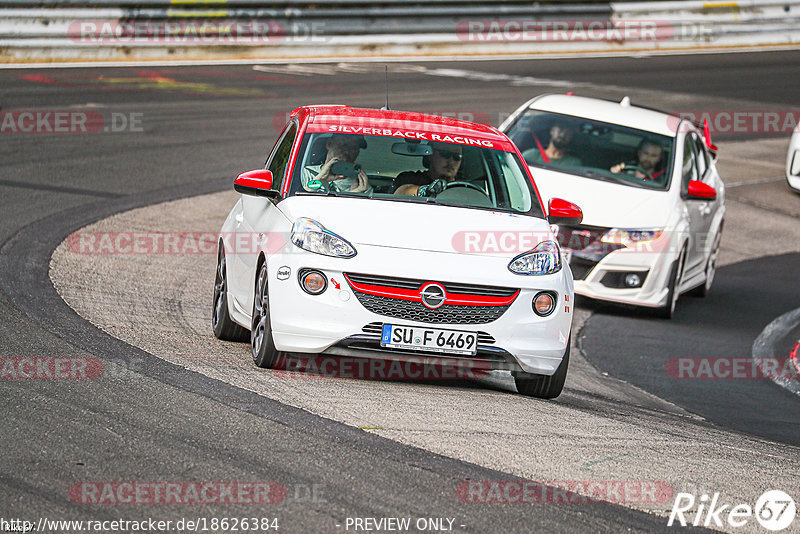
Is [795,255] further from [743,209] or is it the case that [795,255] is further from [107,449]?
Answer: [107,449]

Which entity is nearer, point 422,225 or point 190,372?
point 190,372

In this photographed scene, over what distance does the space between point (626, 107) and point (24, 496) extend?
976 centimetres

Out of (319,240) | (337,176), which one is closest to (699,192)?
(337,176)

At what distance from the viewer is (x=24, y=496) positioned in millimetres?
4805

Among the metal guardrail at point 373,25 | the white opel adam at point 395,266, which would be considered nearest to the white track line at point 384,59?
the metal guardrail at point 373,25

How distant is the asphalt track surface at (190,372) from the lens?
506cm

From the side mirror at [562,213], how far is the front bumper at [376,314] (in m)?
0.96

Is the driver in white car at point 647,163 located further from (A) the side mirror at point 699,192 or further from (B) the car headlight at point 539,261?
(B) the car headlight at point 539,261

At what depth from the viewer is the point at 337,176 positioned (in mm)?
8148

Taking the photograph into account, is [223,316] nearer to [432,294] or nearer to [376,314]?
[376,314]

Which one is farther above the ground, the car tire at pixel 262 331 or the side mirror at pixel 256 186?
the side mirror at pixel 256 186

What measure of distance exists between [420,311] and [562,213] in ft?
5.19

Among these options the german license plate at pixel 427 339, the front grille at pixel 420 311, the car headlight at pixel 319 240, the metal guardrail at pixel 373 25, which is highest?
the metal guardrail at pixel 373 25

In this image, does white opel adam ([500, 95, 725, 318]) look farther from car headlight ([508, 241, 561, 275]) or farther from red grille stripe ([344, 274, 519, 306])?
red grille stripe ([344, 274, 519, 306])
